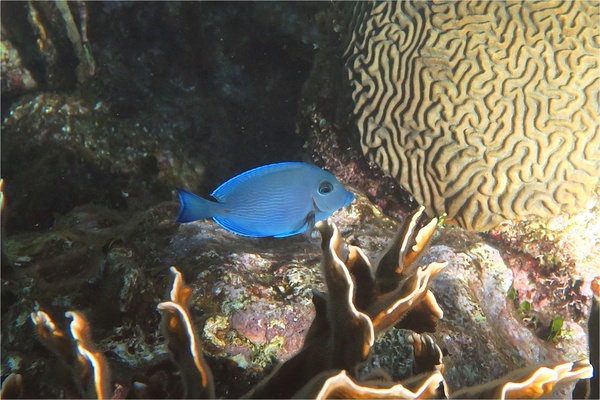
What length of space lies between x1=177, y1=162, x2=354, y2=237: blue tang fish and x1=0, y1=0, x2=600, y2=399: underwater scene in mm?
13

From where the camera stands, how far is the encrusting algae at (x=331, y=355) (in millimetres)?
1500

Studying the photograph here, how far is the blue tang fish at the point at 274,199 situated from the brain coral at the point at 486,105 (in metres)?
2.00

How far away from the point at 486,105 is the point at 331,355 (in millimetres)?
A: 3284

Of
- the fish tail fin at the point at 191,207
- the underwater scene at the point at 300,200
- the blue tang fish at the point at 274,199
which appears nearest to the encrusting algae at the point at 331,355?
the underwater scene at the point at 300,200

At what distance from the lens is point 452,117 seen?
12.9 feet

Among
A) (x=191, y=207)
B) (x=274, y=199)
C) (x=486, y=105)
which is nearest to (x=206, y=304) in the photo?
(x=191, y=207)

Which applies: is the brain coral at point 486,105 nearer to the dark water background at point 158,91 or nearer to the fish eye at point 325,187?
the dark water background at point 158,91

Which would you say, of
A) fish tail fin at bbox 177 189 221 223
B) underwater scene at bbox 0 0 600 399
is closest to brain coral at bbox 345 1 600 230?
underwater scene at bbox 0 0 600 399

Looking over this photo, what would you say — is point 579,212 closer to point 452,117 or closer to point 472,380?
point 452,117

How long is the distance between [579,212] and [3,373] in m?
4.52

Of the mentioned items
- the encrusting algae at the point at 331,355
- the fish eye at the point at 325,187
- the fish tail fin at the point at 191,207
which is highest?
the fish tail fin at the point at 191,207

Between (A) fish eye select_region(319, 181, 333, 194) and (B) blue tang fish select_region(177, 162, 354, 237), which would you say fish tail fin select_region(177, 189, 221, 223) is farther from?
(A) fish eye select_region(319, 181, 333, 194)

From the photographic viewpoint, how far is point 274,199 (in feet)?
7.32

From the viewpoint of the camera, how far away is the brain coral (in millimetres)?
3729
